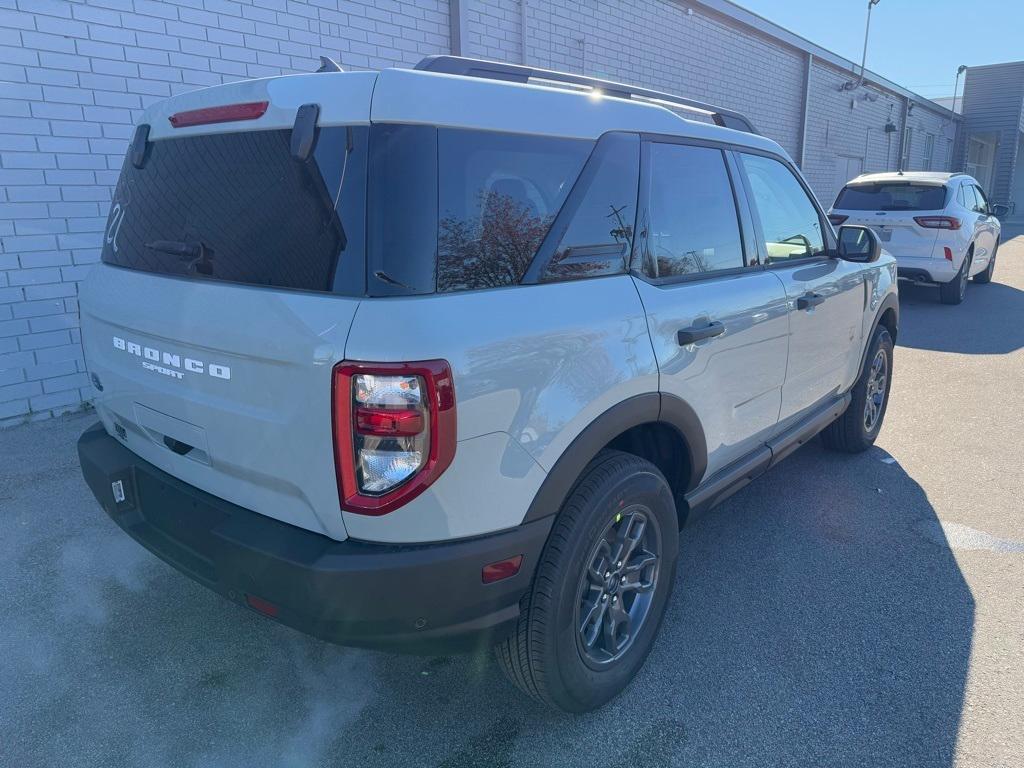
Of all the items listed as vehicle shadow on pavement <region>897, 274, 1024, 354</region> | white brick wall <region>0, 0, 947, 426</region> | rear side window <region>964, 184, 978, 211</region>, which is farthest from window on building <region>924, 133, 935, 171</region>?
white brick wall <region>0, 0, 947, 426</region>

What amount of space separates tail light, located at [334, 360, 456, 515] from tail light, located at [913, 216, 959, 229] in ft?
32.5

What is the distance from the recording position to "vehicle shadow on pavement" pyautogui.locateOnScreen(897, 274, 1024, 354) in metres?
8.06

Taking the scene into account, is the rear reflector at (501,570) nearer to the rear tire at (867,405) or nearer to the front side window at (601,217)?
the front side window at (601,217)

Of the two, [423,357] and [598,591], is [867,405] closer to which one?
[598,591]

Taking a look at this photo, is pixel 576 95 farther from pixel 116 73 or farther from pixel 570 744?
pixel 116 73

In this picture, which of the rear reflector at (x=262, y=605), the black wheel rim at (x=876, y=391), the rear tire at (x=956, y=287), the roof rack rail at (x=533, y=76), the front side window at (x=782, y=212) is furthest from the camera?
the rear tire at (x=956, y=287)

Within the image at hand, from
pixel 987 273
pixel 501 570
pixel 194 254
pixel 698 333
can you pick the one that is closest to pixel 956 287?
pixel 987 273

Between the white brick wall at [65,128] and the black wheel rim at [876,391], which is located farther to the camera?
the white brick wall at [65,128]

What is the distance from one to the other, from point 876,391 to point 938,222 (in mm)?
5975

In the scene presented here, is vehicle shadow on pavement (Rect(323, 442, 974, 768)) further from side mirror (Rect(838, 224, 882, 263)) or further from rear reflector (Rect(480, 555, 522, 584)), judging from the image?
side mirror (Rect(838, 224, 882, 263))

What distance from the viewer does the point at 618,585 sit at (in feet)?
8.27

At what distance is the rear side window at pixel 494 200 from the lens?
1.92m

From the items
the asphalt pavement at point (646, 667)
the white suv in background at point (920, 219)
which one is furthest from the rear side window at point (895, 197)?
the asphalt pavement at point (646, 667)

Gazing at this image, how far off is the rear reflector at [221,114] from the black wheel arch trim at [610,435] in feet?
4.40
